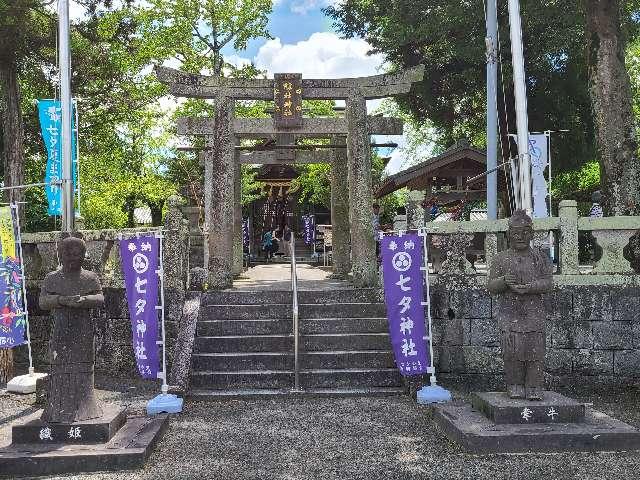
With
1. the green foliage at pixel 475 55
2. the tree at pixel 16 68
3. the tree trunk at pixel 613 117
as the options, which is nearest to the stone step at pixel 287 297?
the tree trunk at pixel 613 117

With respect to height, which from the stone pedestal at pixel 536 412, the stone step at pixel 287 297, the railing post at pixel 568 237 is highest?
the railing post at pixel 568 237

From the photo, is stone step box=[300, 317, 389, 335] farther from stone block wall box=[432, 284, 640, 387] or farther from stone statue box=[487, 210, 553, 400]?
stone statue box=[487, 210, 553, 400]

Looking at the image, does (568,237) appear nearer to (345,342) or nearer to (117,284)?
(345,342)

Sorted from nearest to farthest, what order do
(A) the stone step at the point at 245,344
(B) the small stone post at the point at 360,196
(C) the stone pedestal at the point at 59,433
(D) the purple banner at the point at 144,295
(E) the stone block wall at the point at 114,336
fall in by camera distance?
(C) the stone pedestal at the point at 59,433
(D) the purple banner at the point at 144,295
(A) the stone step at the point at 245,344
(E) the stone block wall at the point at 114,336
(B) the small stone post at the point at 360,196

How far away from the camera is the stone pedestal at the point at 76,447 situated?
5250 millimetres

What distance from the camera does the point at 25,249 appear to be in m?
11.0

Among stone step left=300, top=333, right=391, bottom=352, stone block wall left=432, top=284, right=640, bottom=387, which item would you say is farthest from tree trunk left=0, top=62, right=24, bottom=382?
stone block wall left=432, top=284, right=640, bottom=387

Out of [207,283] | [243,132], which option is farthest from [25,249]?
[243,132]

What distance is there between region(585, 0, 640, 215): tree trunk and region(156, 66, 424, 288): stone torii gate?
11.2 ft

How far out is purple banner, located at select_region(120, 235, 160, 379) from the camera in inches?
313

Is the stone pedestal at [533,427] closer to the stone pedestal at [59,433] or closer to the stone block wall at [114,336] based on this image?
the stone pedestal at [59,433]

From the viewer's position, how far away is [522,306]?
633cm

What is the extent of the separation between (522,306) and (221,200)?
6.43 meters

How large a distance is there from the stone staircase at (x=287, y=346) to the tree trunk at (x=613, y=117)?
16.5 ft
